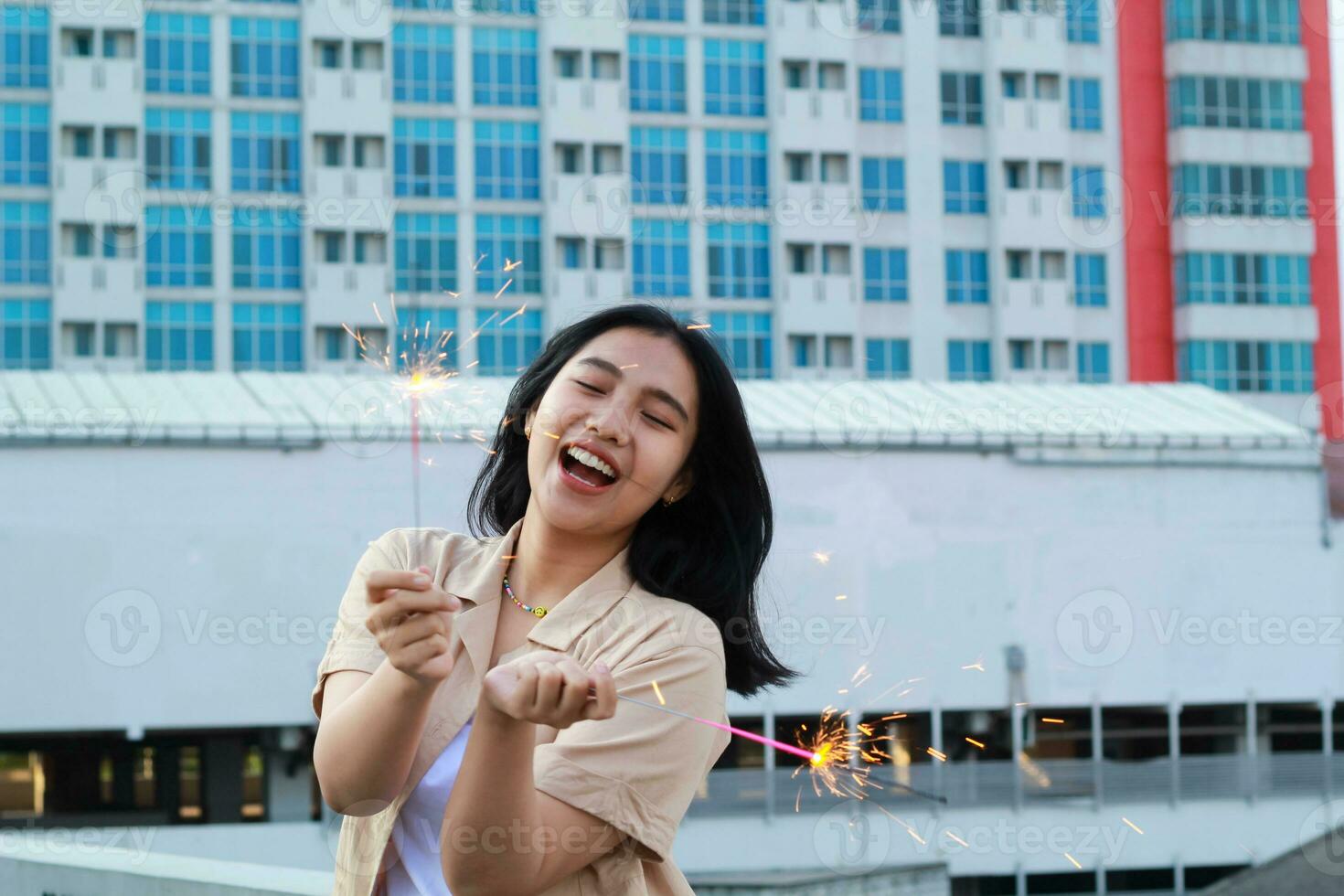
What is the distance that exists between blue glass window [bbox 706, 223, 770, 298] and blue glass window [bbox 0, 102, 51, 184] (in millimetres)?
13032

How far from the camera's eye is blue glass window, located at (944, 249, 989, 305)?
34.5m

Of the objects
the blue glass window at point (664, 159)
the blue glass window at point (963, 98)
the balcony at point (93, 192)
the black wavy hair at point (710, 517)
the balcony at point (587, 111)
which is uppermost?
the blue glass window at point (963, 98)

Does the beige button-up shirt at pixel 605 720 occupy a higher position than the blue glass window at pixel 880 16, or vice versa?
the blue glass window at pixel 880 16

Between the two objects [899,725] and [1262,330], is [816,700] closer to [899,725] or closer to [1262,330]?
Answer: [899,725]

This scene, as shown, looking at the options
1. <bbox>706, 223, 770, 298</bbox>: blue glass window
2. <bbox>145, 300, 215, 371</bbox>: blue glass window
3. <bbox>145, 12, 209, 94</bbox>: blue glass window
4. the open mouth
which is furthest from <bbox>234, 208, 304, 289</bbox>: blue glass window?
the open mouth

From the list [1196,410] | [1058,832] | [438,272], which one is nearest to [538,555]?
[1058,832]

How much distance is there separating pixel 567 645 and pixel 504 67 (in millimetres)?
32052

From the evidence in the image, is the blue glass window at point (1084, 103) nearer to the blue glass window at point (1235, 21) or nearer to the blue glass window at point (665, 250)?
the blue glass window at point (1235, 21)

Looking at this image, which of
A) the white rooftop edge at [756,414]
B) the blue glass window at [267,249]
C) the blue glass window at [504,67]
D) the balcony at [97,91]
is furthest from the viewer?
the blue glass window at [504,67]

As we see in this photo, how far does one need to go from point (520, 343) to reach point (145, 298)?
728 cm

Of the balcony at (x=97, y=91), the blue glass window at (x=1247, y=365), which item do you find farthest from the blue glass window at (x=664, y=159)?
the blue glass window at (x=1247, y=365)

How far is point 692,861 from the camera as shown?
62.8ft

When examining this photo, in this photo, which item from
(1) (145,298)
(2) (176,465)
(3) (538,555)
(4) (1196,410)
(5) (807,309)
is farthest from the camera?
(5) (807,309)

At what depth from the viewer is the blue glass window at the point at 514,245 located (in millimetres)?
32281
